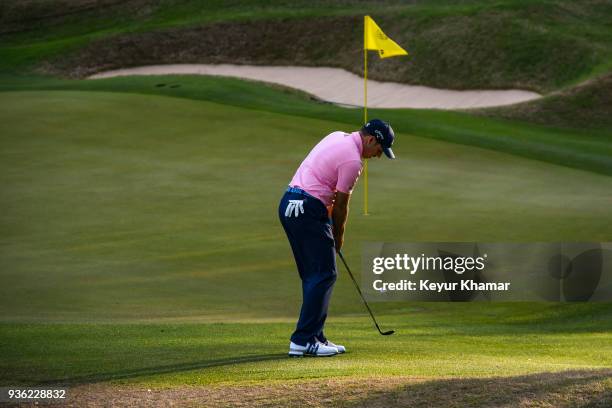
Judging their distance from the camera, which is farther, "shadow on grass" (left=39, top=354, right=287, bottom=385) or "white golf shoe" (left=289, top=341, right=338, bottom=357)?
"white golf shoe" (left=289, top=341, right=338, bottom=357)

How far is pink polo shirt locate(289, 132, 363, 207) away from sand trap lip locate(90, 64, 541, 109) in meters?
26.7

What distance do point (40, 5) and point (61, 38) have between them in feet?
15.5

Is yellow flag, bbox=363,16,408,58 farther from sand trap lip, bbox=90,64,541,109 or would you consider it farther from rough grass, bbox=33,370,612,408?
sand trap lip, bbox=90,64,541,109

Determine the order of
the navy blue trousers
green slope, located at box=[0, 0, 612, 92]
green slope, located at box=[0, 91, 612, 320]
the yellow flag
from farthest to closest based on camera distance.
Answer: green slope, located at box=[0, 0, 612, 92] < the yellow flag < green slope, located at box=[0, 91, 612, 320] < the navy blue trousers

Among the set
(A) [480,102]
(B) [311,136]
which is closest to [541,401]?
(B) [311,136]

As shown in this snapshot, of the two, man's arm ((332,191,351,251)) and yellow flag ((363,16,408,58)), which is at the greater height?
yellow flag ((363,16,408,58))

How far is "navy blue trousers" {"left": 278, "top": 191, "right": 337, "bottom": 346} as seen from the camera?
360 inches

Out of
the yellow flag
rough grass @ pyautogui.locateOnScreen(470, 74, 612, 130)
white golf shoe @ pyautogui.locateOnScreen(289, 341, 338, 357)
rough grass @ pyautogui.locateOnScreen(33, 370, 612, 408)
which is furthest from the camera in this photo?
rough grass @ pyautogui.locateOnScreen(470, 74, 612, 130)

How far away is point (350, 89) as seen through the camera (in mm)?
39562

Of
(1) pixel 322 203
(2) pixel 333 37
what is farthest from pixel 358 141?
(2) pixel 333 37

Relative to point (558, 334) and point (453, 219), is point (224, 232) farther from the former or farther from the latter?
point (558, 334)

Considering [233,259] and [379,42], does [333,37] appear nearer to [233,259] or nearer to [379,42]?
[379,42]

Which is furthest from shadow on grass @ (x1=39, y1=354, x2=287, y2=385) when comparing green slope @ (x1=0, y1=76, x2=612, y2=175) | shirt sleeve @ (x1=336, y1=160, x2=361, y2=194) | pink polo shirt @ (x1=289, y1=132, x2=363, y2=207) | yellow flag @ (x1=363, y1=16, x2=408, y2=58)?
green slope @ (x1=0, y1=76, x2=612, y2=175)

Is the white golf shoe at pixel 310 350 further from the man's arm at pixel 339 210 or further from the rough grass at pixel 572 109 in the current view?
the rough grass at pixel 572 109
